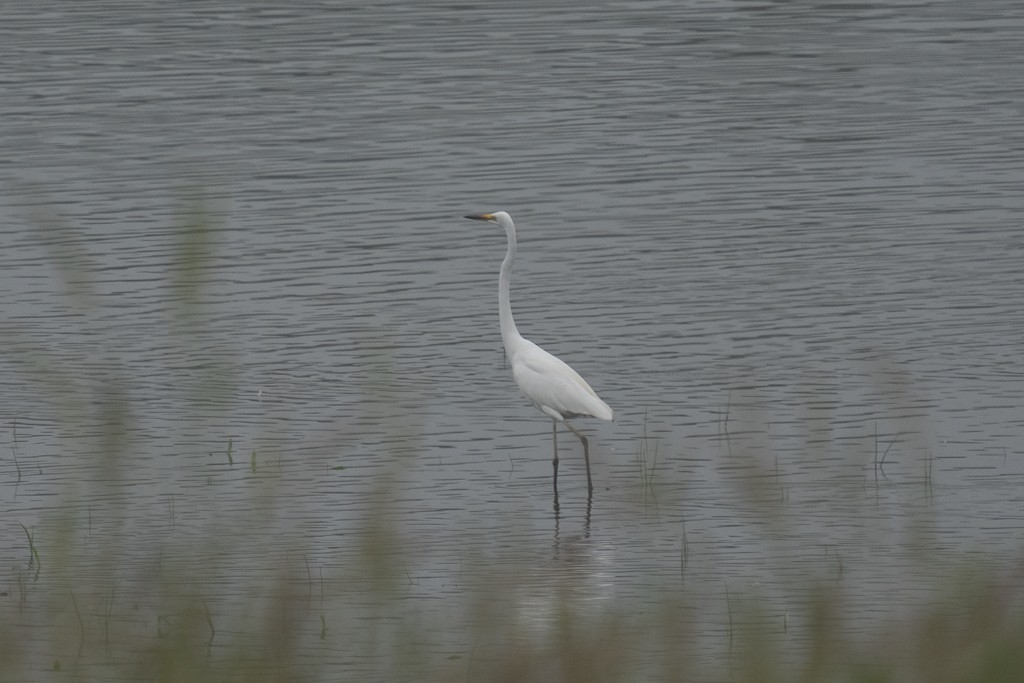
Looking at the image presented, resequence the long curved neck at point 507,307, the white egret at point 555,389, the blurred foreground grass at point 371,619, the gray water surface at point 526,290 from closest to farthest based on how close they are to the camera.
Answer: the blurred foreground grass at point 371,619, the gray water surface at point 526,290, the white egret at point 555,389, the long curved neck at point 507,307

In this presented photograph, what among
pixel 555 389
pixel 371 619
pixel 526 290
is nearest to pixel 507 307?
pixel 555 389

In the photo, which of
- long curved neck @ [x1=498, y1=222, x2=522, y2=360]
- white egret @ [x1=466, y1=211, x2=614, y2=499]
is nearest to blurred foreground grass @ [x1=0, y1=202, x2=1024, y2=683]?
white egret @ [x1=466, y1=211, x2=614, y2=499]

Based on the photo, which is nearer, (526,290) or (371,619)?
(371,619)

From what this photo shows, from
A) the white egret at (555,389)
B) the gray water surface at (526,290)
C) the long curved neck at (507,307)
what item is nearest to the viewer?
the gray water surface at (526,290)

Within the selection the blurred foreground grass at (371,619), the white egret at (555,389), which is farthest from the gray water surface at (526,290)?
the white egret at (555,389)

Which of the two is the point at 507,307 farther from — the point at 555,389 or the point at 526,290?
the point at 526,290

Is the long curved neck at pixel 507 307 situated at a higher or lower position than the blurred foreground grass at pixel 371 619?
higher

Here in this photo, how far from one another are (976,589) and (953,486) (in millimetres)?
5201

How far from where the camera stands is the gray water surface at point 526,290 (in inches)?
313

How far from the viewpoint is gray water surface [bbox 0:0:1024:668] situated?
794 cm

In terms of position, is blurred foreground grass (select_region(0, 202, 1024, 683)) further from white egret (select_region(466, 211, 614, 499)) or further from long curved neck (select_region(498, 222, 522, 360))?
long curved neck (select_region(498, 222, 522, 360))

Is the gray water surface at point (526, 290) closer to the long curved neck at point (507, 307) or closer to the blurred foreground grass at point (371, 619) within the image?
the blurred foreground grass at point (371, 619)

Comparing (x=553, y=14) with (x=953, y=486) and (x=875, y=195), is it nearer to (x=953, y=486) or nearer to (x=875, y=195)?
(x=875, y=195)

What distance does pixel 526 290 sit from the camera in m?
15.8
